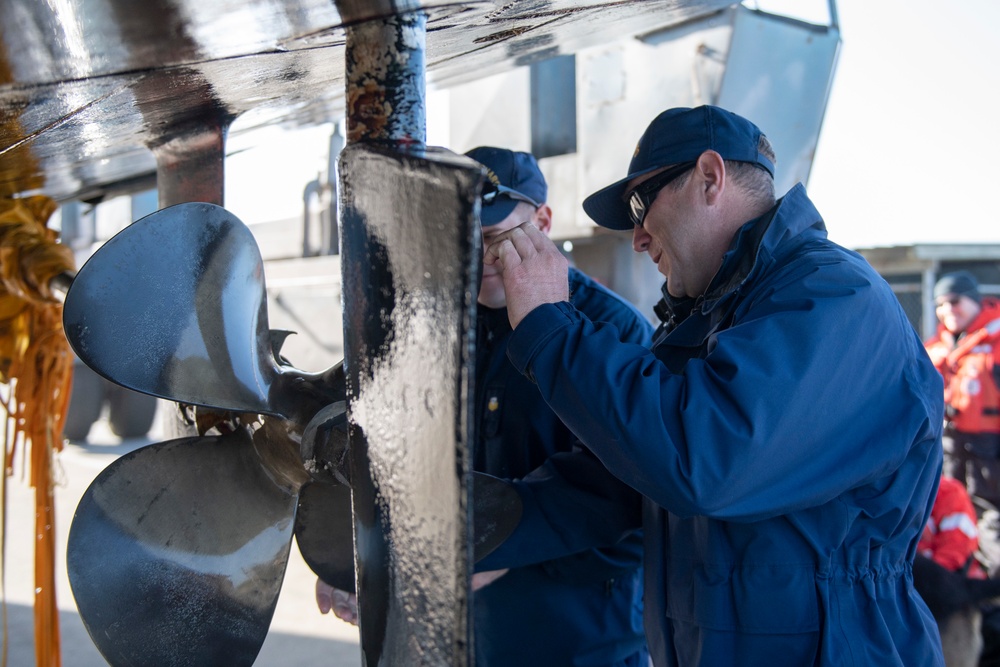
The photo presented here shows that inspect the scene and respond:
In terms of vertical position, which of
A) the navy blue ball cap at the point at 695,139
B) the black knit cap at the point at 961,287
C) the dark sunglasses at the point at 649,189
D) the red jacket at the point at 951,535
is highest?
the navy blue ball cap at the point at 695,139

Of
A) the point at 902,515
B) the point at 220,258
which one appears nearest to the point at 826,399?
the point at 902,515

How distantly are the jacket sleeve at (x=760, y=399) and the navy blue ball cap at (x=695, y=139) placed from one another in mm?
326

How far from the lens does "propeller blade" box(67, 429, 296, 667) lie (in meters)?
1.83

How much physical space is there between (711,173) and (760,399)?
53 centimetres

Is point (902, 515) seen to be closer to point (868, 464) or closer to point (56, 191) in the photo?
point (868, 464)

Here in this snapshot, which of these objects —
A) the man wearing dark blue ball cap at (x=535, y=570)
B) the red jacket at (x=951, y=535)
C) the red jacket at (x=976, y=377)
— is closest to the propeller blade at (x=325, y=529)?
the man wearing dark blue ball cap at (x=535, y=570)

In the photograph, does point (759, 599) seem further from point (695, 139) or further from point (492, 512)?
point (695, 139)

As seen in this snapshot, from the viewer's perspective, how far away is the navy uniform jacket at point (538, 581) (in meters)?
2.10

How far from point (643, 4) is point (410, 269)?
1000 millimetres

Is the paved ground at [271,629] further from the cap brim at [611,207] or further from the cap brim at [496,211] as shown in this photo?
the cap brim at [611,207]

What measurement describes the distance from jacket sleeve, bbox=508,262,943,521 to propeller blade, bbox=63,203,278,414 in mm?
604

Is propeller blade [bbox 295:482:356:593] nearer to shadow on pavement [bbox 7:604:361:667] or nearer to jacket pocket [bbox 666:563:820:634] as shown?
jacket pocket [bbox 666:563:820:634]

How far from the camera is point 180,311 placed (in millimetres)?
1655

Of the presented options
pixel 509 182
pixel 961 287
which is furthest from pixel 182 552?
pixel 961 287
